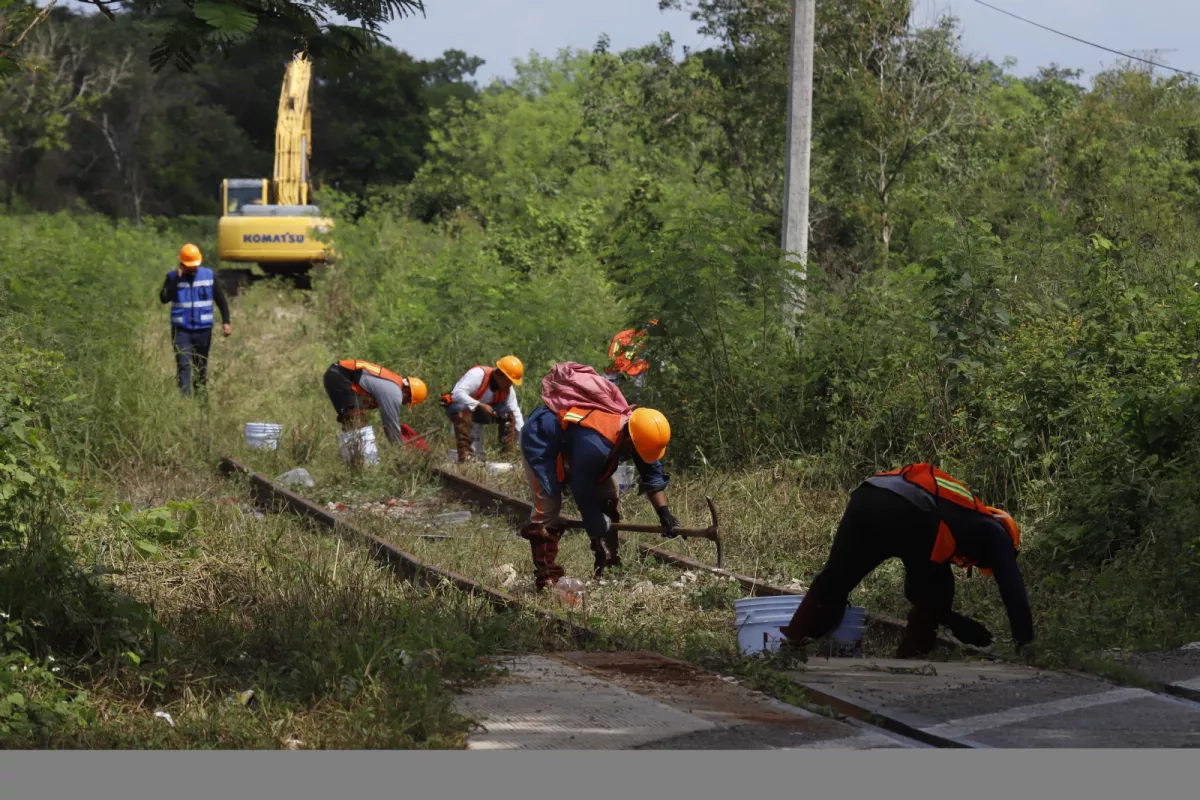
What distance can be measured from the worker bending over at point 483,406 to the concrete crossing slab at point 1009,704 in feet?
24.6

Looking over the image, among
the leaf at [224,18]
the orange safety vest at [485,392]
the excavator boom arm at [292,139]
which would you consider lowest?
the orange safety vest at [485,392]

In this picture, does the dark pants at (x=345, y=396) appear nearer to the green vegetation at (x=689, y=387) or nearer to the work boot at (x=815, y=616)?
the green vegetation at (x=689, y=387)

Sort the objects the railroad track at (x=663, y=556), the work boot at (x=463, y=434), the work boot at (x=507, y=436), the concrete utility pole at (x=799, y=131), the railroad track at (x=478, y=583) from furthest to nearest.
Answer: the concrete utility pole at (x=799, y=131)
the work boot at (x=507, y=436)
the work boot at (x=463, y=434)
the railroad track at (x=663, y=556)
the railroad track at (x=478, y=583)

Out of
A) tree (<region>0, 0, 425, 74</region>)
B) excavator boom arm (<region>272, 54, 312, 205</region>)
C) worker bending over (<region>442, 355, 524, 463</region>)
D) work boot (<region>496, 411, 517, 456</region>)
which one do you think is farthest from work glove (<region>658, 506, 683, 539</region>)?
excavator boom arm (<region>272, 54, 312, 205</region>)

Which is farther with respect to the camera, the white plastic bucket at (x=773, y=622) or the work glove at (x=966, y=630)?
the white plastic bucket at (x=773, y=622)

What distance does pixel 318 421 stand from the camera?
15609 millimetres

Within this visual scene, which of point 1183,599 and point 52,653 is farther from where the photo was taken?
point 1183,599

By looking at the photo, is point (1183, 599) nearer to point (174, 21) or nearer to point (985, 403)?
point (985, 403)

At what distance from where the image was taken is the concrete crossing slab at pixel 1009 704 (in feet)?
18.4

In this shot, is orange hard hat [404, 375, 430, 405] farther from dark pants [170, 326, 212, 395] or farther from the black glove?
the black glove

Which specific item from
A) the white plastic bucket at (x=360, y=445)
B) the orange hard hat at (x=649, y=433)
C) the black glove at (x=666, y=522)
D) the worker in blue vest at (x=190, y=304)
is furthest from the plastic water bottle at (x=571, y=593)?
the worker in blue vest at (x=190, y=304)

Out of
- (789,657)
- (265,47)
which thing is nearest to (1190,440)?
(789,657)

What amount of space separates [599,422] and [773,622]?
1881mm

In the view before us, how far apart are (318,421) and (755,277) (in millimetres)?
5014
